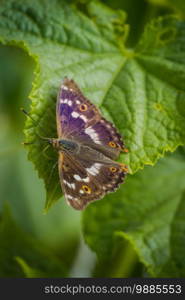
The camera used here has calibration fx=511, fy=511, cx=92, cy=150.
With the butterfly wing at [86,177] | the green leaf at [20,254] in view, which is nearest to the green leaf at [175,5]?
the butterfly wing at [86,177]

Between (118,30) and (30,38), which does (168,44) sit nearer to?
(118,30)

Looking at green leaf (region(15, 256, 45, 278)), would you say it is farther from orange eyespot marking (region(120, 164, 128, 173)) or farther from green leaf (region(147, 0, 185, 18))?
green leaf (region(147, 0, 185, 18))

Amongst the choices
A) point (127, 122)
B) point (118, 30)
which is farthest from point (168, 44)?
point (127, 122)

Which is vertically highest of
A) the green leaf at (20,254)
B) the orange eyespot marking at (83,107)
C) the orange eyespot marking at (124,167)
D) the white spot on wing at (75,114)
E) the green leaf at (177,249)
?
the orange eyespot marking at (83,107)

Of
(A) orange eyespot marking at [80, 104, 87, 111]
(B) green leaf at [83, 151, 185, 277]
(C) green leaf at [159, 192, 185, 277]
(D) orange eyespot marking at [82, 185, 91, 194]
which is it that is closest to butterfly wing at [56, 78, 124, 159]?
(A) orange eyespot marking at [80, 104, 87, 111]

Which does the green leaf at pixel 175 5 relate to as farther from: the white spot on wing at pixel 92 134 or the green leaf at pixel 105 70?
the white spot on wing at pixel 92 134
